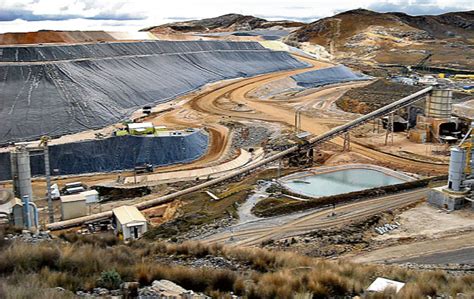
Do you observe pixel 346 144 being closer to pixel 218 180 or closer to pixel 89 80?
pixel 218 180

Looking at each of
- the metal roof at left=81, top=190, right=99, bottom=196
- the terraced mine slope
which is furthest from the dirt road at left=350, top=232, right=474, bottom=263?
the terraced mine slope

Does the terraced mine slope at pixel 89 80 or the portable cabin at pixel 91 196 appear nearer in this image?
the portable cabin at pixel 91 196

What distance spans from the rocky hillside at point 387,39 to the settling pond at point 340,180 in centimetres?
6821

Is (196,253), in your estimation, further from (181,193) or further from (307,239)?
(181,193)

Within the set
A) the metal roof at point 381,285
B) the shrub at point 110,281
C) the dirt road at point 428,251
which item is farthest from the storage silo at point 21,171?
the metal roof at point 381,285

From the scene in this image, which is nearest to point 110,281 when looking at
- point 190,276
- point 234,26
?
point 190,276

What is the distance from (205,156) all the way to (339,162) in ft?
34.8

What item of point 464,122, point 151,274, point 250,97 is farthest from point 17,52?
point 151,274

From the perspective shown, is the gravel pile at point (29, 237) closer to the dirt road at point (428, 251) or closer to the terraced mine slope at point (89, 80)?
the dirt road at point (428, 251)

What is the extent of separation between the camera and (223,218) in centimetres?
2653

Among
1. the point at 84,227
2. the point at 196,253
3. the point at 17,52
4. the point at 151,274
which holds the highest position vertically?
the point at 17,52

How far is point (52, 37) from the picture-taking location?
66750mm

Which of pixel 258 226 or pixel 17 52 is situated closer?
pixel 258 226

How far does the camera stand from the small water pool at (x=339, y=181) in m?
32.8
